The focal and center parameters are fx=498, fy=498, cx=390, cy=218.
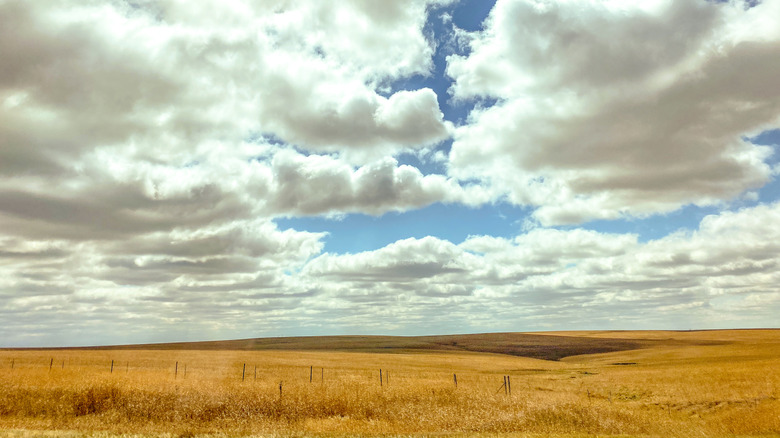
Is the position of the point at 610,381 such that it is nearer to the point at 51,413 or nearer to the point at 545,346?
the point at 51,413

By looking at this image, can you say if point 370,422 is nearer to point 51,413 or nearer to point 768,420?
point 51,413

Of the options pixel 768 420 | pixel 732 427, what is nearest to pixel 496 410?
pixel 732 427

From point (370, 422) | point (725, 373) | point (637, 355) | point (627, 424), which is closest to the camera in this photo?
point (370, 422)

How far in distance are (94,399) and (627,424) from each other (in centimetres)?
2943

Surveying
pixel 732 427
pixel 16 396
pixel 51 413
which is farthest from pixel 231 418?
pixel 732 427

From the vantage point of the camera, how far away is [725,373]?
48.1 metres

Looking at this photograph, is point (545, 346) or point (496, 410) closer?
point (496, 410)

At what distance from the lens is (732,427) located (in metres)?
28.7

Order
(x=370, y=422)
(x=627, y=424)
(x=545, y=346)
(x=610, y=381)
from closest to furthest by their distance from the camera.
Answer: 1. (x=370, y=422)
2. (x=627, y=424)
3. (x=610, y=381)
4. (x=545, y=346)

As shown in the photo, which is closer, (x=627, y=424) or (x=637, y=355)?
(x=627, y=424)

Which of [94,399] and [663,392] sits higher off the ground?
[94,399]

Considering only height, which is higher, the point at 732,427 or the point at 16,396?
the point at 16,396

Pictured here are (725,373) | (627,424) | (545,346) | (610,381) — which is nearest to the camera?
(627,424)

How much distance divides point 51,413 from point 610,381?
4794 centimetres
